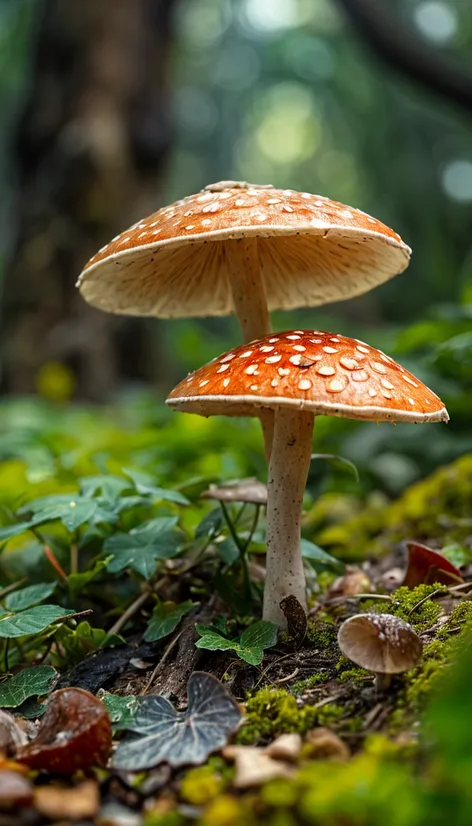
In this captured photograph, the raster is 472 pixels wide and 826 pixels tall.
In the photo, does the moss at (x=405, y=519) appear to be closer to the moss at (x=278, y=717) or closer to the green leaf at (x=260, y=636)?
the green leaf at (x=260, y=636)

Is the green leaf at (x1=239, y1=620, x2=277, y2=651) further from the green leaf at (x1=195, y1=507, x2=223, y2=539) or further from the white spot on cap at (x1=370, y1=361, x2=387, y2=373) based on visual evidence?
the white spot on cap at (x1=370, y1=361, x2=387, y2=373)

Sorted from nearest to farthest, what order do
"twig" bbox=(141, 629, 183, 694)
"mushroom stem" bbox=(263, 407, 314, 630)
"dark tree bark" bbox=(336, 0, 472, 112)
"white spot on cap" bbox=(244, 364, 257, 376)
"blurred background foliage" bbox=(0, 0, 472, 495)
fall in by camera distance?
"white spot on cap" bbox=(244, 364, 257, 376) → "twig" bbox=(141, 629, 183, 694) → "mushroom stem" bbox=(263, 407, 314, 630) → "blurred background foliage" bbox=(0, 0, 472, 495) → "dark tree bark" bbox=(336, 0, 472, 112)

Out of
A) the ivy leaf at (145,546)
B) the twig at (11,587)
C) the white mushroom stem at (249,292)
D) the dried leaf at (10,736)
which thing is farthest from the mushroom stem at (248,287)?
the dried leaf at (10,736)

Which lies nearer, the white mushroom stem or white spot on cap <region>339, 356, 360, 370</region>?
white spot on cap <region>339, 356, 360, 370</region>

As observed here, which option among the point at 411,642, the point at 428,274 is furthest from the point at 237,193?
the point at 428,274

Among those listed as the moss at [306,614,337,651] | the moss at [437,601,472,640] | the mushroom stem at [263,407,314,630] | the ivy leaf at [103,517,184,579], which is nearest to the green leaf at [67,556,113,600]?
the ivy leaf at [103,517,184,579]

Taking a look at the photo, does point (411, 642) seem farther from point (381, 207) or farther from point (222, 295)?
point (381, 207)
